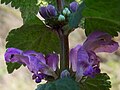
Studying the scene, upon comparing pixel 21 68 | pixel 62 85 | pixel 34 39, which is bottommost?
pixel 62 85

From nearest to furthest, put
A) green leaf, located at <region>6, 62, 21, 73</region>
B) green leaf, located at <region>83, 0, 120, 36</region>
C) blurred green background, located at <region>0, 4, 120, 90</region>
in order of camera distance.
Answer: green leaf, located at <region>83, 0, 120, 36</region>, green leaf, located at <region>6, 62, 21, 73</region>, blurred green background, located at <region>0, 4, 120, 90</region>

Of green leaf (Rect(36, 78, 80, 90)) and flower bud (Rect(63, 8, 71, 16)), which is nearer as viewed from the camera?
green leaf (Rect(36, 78, 80, 90))

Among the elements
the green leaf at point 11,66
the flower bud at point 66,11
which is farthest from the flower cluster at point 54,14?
the green leaf at point 11,66

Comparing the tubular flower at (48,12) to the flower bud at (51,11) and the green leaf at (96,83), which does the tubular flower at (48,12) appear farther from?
the green leaf at (96,83)

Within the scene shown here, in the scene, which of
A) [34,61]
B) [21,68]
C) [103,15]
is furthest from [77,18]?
[21,68]

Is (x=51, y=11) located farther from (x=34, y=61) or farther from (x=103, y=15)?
(x=103, y=15)

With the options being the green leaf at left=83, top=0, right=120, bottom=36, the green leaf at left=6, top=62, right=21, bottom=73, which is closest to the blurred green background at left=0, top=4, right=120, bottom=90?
the green leaf at left=6, top=62, right=21, bottom=73

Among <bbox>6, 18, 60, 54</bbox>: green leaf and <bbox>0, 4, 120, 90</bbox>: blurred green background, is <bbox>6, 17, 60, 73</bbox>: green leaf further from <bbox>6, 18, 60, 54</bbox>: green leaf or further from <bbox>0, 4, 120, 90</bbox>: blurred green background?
<bbox>0, 4, 120, 90</bbox>: blurred green background
